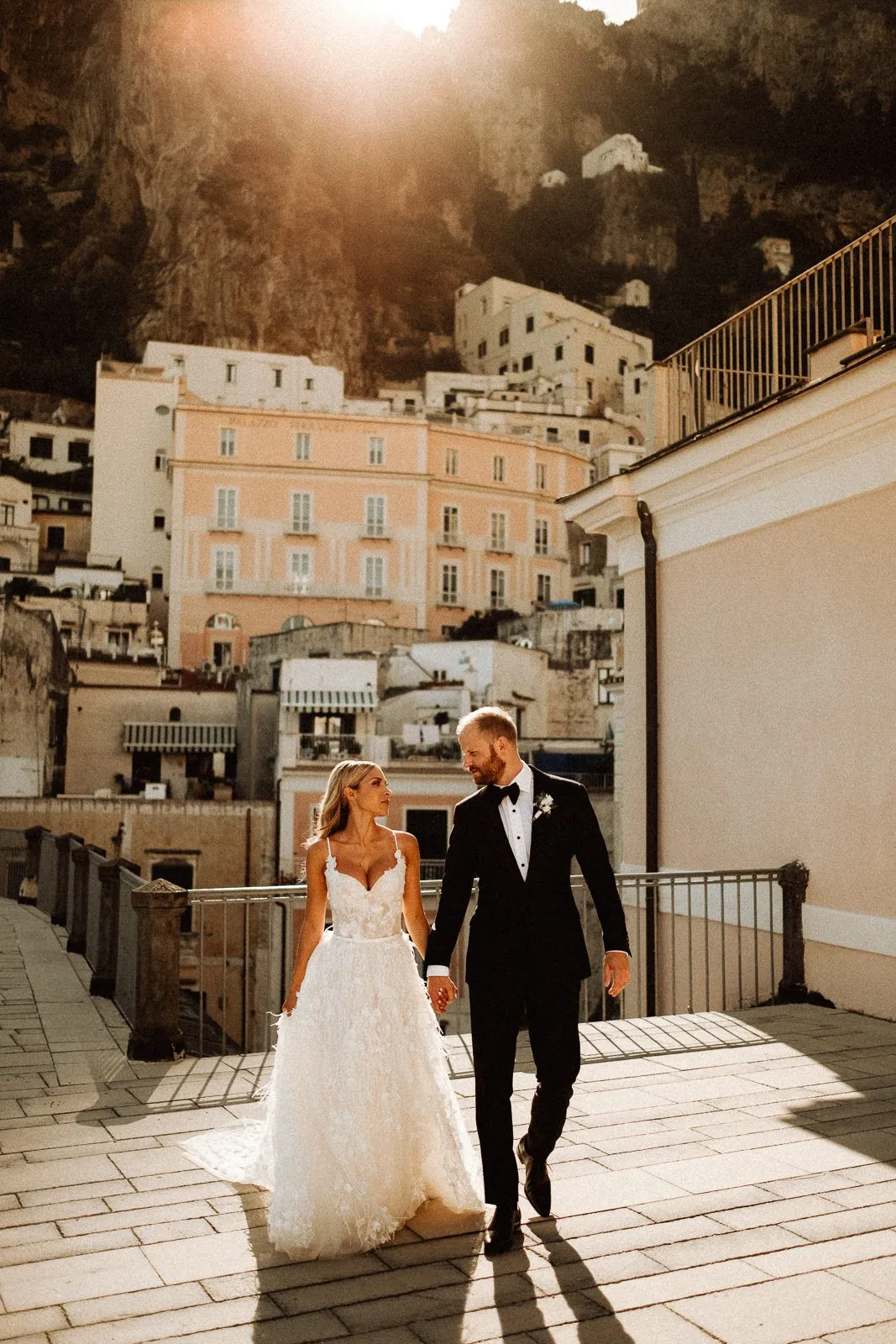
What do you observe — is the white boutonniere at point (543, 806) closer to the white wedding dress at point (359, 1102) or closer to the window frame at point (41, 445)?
the white wedding dress at point (359, 1102)

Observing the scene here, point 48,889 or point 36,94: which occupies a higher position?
point 36,94

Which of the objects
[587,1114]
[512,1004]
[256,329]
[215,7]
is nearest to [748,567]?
[587,1114]

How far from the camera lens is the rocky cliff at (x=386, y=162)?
63.8 meters

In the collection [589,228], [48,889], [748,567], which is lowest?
[48,889]

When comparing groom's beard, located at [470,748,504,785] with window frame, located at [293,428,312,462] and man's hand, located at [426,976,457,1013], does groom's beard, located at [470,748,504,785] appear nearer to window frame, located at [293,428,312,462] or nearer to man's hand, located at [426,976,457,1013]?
man's hand, located at [426,976,457,1013]

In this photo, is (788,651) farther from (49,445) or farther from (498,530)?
(49,445)

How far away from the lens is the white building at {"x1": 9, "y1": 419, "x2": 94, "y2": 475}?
5578 centimetres

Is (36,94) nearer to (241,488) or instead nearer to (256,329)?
(256,329)

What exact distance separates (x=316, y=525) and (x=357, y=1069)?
4312 centimetres

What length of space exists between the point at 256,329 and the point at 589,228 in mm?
28982

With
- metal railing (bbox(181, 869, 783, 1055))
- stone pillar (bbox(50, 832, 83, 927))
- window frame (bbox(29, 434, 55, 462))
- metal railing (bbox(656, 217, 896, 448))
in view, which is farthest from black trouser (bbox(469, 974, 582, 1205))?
window frame (bbox(29, 434, 55, 462))

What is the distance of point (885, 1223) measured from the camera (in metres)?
3.63

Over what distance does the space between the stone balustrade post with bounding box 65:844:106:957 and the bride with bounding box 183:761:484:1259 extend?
23.8ft

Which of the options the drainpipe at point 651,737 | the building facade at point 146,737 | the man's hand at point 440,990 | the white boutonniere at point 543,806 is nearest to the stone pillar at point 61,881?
the drainpipe at point 651,737
